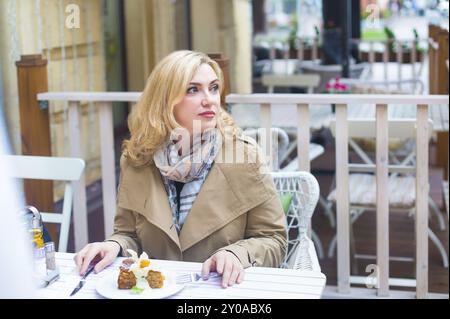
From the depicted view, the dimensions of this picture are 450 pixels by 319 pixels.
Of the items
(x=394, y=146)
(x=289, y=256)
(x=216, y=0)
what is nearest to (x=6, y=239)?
(x=289, y=256)

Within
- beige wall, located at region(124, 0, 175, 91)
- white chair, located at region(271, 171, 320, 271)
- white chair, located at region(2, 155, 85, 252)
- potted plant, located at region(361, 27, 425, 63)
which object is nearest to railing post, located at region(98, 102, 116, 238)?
white chair, located at region(2, 155, 85, 252)

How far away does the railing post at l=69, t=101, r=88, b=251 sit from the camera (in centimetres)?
325

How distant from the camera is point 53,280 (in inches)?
67.2

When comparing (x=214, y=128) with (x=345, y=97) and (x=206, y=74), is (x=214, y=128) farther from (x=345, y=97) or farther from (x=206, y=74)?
(x=345, y=97)

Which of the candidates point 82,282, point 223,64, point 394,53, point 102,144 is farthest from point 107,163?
point 394,53

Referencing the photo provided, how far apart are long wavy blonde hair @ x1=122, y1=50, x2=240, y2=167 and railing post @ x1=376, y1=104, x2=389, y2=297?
102 centimetres

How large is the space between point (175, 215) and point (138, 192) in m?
0.12

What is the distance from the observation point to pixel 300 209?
244 cm

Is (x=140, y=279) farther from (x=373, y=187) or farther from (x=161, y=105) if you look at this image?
(x=373, y=187)

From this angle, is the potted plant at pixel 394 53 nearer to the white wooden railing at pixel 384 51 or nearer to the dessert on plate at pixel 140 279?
the white wooden railing at pixel 384 51

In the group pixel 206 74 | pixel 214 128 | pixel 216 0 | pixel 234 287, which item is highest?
pixel 216 0

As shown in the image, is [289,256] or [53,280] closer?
[53,280]

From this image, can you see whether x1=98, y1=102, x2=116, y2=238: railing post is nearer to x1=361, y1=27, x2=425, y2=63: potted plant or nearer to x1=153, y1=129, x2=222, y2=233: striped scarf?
x1=153, y1=129, x2=222, y2=233: striped scarf
